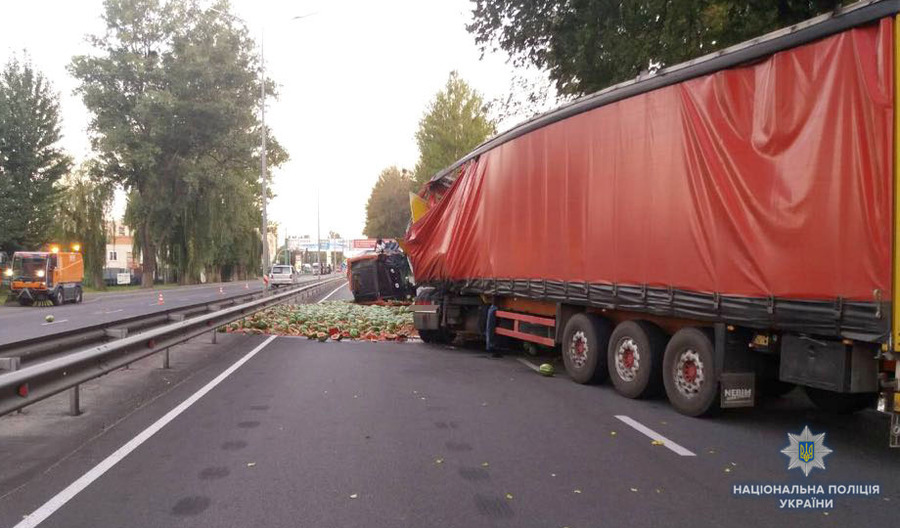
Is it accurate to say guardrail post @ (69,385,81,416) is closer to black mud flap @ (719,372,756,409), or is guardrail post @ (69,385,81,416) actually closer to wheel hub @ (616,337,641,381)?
wheel hub @ (616,337,641,381)

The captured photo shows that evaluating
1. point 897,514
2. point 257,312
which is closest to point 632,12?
point 897,514

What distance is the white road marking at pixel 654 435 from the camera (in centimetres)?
632

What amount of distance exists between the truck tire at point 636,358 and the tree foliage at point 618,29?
608cm

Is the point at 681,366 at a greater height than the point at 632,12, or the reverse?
the point at 632,12

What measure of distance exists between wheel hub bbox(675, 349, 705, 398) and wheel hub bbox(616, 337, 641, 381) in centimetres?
73

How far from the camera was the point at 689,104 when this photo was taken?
7.58 meters

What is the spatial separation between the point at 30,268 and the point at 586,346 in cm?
3070

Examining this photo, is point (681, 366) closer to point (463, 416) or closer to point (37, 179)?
point (463, 416)

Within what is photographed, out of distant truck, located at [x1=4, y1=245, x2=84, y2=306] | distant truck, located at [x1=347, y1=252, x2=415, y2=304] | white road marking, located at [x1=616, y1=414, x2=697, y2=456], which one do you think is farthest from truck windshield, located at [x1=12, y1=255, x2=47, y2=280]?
white road marking, located at [x1=616, y1=414, x2=697, y2=456]

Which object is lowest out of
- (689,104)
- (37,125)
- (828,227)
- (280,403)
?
(280,403)

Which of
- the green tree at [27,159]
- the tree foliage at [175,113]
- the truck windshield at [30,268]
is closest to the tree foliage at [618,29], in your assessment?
the truck windshield at [30,268]

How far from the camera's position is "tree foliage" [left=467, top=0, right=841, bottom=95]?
475 inches

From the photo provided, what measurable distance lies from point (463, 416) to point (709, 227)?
317 centimetres

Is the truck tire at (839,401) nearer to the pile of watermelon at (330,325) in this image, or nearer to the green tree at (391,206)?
the pile of watermelon at (330,325)
